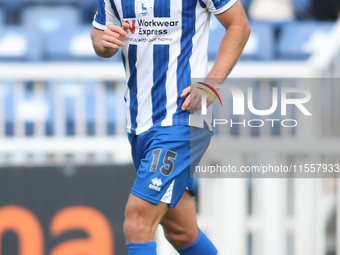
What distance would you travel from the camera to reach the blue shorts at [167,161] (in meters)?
2.46

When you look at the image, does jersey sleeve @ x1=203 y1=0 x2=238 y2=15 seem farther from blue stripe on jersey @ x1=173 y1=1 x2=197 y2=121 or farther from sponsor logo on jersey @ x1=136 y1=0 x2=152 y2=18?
sponsor logo on jersey @ x1=136 y1=0 x2=152 y2=18

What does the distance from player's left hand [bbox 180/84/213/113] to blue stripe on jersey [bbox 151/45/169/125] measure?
106 mm

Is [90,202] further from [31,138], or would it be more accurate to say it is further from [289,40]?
[289,40]

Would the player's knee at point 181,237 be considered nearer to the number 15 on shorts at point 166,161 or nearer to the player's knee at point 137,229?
the player's knee at point 137,229

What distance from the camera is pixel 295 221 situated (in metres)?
4.11

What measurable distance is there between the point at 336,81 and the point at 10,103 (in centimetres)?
270

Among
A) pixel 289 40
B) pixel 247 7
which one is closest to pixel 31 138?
pixel 289 40

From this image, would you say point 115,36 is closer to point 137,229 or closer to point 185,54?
point 185,54

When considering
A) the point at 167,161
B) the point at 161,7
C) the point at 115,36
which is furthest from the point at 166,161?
the point at 161,7

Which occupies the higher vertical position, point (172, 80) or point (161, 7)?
point (161, 7)

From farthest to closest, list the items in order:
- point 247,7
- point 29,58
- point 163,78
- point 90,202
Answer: point 247,7
point 29,58
point 90,202
point 163,78

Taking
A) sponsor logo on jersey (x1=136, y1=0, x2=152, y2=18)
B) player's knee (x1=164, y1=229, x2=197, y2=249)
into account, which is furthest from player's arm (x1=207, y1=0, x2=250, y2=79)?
player's knee (x1=164, y1=229, x2=197, y2=249)

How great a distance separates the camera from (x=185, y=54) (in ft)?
8.55

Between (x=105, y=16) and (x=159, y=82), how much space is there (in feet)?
1.71
